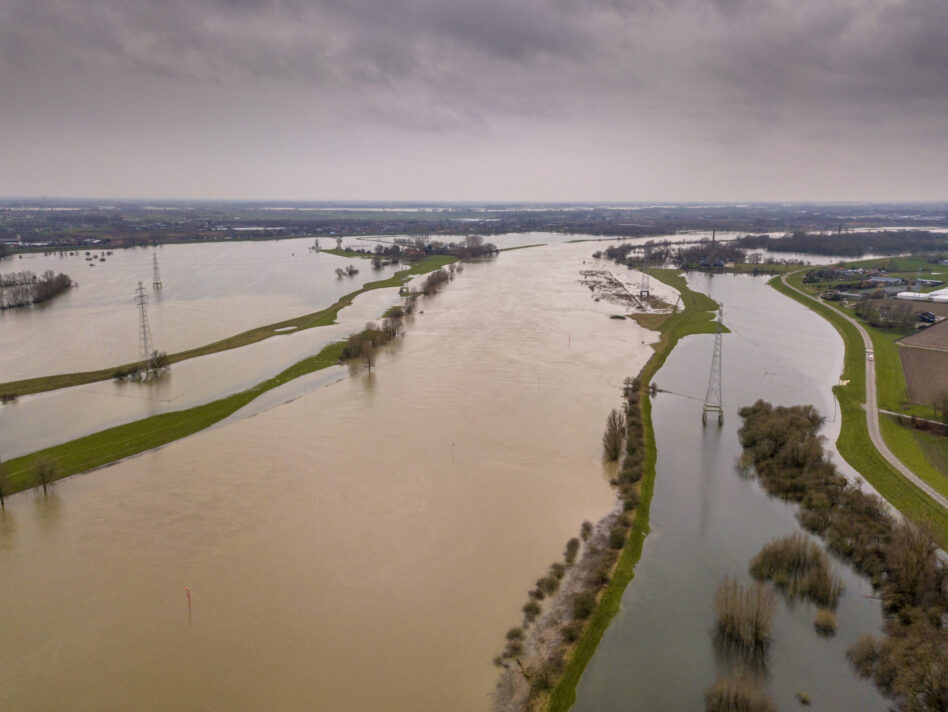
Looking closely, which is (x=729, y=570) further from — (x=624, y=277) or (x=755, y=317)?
(x=624, y=277)

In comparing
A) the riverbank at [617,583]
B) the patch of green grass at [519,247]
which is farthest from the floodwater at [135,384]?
the patch of green grass at [519,247]

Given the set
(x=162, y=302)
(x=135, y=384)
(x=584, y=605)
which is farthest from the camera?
(x=162, y=302)

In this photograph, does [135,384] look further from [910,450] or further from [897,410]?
[897,410]

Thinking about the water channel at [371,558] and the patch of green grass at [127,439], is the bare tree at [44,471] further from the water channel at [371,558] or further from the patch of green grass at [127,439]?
the water channel at [371,558]

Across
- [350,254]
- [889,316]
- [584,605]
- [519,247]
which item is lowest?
[584,605]

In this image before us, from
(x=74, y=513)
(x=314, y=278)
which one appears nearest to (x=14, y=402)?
(x=74, y=513)

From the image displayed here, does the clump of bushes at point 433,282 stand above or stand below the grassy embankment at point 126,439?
above

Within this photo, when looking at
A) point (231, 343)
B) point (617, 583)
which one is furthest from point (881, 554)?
point (231, 343)
